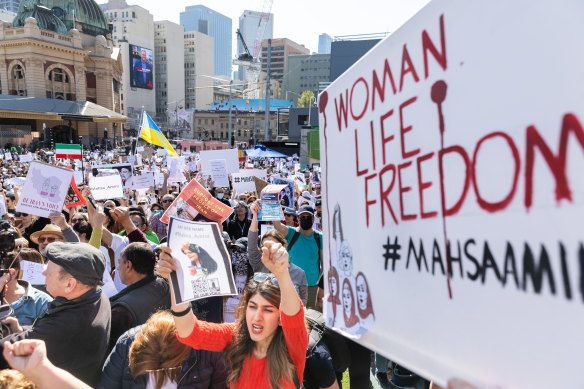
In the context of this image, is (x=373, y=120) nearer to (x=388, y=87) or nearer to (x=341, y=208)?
(x=388, y=87)

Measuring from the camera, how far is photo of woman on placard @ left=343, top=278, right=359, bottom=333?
176 centimetres

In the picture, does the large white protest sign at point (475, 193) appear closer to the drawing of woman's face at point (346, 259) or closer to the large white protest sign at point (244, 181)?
the drawing of woman's face at point (346, 259)

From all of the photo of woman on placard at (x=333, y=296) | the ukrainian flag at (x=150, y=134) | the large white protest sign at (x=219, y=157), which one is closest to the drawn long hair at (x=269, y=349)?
the photo of woman on placard at (x=333, y=296)

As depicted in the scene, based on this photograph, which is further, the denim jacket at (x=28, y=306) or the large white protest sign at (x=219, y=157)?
the large white protest sign at (x=219, y=157)

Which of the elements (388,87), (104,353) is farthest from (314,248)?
(388,87)

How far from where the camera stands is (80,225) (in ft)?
16.3

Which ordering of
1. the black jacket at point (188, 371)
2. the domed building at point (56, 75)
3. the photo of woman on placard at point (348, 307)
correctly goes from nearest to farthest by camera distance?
the photo of woman on placard at point (348, 307)
the black jacket at point (188, 371)
the domed building at point (56, 75)

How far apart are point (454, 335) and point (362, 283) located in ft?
1.70

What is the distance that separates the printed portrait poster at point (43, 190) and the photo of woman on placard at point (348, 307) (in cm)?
408

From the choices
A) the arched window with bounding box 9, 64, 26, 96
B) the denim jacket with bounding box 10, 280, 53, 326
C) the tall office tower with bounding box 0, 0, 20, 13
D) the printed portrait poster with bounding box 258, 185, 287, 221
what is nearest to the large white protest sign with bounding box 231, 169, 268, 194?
the printed portrait poster with bounding box 258, 185, 287, 221

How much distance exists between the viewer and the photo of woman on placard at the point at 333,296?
1895 millimetres

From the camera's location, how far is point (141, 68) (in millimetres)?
93375

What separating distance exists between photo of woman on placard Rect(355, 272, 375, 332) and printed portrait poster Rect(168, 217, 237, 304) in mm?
656

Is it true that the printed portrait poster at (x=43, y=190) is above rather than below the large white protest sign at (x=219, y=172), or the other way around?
below
